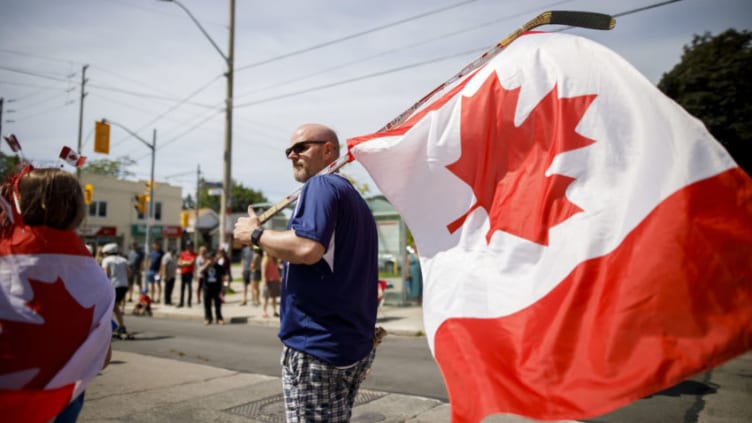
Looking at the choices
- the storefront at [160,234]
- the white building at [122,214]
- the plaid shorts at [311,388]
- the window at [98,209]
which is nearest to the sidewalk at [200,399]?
the plaid shorts at [311,388]

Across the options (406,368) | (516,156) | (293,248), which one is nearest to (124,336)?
(406,368)

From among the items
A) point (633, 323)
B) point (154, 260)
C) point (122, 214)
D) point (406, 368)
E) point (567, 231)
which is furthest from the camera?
point (122, 214)

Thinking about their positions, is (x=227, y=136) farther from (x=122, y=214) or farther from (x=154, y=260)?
(x=122, y=214)

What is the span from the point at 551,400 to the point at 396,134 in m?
1.46

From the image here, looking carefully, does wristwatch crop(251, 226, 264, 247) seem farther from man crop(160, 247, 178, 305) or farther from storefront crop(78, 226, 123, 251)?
storefront crop(78, 226, 123, 251)

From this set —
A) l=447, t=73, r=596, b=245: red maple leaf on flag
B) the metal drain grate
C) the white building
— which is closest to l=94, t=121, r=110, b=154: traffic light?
the metal drain grate

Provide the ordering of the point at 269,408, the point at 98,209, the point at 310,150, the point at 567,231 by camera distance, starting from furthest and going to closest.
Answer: the point at 98,209 < the point at 269,408 < the point at 310,150 < the point at 567,231

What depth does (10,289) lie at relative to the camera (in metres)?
2.12

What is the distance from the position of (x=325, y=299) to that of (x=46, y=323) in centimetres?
112

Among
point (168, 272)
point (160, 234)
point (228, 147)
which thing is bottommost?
point (168, 272)

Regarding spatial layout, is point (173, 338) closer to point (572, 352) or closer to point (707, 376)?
point (707, 376)

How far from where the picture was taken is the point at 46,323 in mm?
2168

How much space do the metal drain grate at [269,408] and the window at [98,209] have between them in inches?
1858

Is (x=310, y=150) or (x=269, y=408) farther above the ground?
(x=310, y=150)
